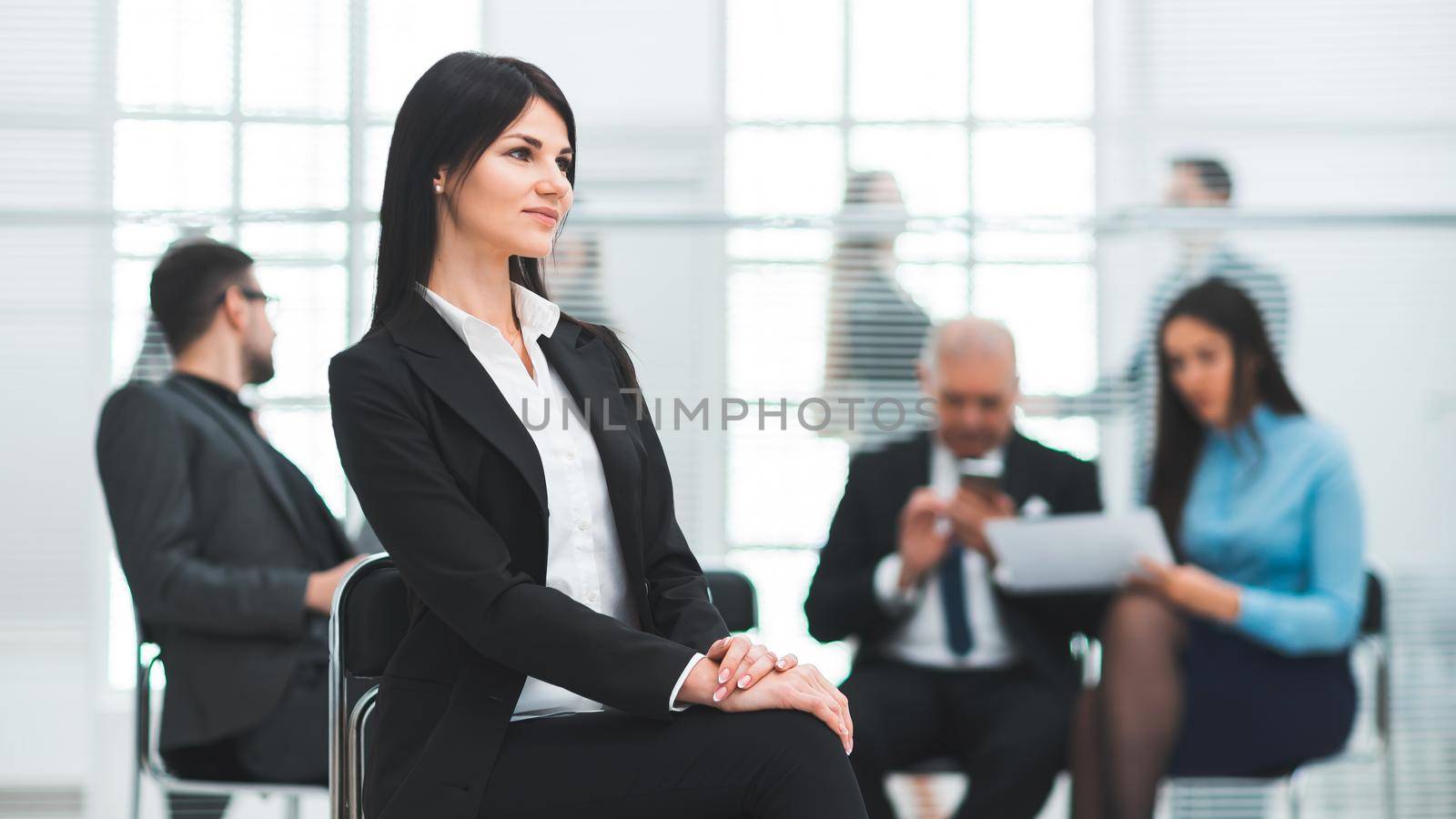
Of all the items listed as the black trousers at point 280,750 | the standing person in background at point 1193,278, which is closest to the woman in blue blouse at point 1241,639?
the standing person in background at point 1193,278

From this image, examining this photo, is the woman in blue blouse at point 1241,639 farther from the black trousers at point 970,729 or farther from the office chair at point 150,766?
the office chair at point 150,766

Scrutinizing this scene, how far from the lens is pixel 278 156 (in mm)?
3287

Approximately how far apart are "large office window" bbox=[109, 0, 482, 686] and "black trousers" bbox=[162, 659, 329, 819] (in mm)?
984

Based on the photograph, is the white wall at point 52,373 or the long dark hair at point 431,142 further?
the white wall at point 52,373

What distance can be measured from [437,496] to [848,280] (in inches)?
79.9

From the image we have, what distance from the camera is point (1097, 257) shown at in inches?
129

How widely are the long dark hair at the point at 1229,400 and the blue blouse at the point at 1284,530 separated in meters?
0.03

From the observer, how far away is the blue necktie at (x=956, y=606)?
8.52 ft

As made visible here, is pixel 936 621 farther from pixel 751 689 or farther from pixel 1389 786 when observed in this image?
pixel 751 689

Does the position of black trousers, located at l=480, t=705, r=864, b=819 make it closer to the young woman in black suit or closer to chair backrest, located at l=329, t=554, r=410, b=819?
the young woman in black suit

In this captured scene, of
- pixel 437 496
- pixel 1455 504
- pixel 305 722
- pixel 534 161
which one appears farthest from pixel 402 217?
pixel 1455 504

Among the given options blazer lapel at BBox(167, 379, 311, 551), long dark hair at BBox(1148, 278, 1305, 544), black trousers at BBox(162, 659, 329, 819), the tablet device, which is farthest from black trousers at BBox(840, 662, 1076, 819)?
blazer lapel at BBox(167, 379, 311, 551)

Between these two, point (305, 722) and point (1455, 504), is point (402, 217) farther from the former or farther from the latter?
point (1455, 504)

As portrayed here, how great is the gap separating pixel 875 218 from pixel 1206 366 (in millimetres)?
889
